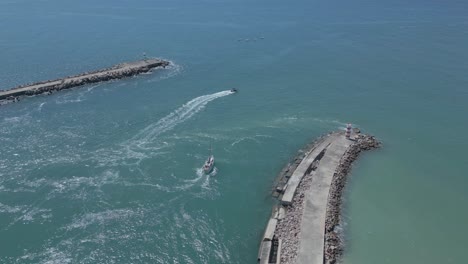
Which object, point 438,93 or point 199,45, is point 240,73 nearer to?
point 199,45

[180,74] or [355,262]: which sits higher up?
[180,74]

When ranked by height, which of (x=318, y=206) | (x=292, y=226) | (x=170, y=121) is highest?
(x=170, y=121)

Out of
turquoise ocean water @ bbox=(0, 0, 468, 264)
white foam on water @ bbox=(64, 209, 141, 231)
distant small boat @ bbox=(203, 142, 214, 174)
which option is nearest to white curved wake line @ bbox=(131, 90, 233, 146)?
turquoise ocean water @ bbox=(0, 0, 468, 264)

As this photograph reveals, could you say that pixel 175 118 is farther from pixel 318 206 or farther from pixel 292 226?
pixel 292 226

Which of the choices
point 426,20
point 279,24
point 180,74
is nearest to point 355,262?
point 180,74

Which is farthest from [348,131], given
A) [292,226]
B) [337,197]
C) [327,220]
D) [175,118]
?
[175,118]

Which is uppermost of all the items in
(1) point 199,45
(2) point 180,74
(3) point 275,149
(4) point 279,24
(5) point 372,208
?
(4) point 279,24

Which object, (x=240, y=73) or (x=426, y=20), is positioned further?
(x=426, y=20)
